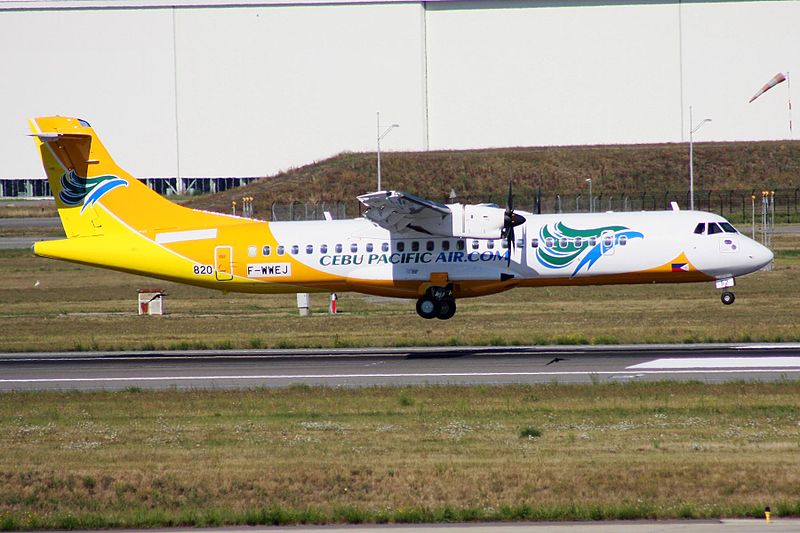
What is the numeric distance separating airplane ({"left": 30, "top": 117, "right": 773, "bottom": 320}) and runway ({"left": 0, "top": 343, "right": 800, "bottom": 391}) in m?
2.20

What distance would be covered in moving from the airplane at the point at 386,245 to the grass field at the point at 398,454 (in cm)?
867

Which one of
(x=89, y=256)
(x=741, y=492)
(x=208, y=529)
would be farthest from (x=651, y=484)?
(x=89, y=256)

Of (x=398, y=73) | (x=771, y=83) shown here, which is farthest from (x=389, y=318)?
(x=771, y=83)

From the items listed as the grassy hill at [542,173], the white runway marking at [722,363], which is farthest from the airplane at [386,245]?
the grassy hill at [542,173]

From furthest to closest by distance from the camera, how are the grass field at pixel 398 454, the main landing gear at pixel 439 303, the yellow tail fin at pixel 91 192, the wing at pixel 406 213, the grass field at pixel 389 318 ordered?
the grass field at pixel 389 318 < the yellow tail fin at pixel 91 192 < the main landing gear at pixel 439 303 < the wing at pixel 406 213 < the grass field at pixel 398 454

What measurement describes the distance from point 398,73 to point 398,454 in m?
77.9

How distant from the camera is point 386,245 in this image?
33906 mm

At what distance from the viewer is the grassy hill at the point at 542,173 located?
86188 mm

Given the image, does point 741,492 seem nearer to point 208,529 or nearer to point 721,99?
point 208,529

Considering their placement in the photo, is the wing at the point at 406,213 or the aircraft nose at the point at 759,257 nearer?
the wing at the point at 406,213

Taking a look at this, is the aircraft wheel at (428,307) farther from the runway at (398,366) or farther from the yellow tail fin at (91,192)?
the yellow tail fin at (91,192)

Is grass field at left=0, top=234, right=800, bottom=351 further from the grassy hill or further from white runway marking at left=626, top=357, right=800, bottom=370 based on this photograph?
the grassy hill

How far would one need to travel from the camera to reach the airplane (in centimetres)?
3266

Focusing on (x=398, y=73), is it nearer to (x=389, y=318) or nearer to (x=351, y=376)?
(x=389, y=318)
